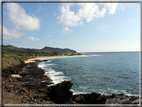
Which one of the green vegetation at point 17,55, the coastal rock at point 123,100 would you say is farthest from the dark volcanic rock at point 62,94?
the green vegetation at point 17,55

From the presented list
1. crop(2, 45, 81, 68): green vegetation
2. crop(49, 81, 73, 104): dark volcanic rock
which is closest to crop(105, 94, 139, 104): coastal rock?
crop(49, 81, 73, 104): dark volcanic rock

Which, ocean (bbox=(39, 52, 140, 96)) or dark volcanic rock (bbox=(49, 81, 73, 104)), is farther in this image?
ocean (bbox=(39, 52, 140, 96))

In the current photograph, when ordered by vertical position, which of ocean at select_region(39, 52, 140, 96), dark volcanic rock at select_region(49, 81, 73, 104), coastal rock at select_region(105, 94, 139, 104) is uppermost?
coastal rock at select_region(105, 94, 139, 104)

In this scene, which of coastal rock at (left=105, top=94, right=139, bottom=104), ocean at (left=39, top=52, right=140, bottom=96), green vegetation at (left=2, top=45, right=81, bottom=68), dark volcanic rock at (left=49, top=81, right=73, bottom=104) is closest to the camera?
coastal rock at (left=105, top=94, right=139, bottom=104)

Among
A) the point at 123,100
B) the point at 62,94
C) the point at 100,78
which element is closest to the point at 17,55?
the point at 100,78

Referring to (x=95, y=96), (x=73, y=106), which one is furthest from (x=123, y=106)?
(x=95, y=96)

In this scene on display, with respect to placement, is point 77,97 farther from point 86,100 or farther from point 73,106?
point 73,106

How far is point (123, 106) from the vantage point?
5.38m

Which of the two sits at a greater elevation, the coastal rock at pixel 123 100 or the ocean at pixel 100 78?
the coastal rock at pixel 123 100

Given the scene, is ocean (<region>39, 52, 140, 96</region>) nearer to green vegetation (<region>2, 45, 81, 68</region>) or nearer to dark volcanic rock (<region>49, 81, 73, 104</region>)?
dark volcanic rock (<region>49, 81, 73, 104</region>)

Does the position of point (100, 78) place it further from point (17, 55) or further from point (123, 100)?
point (17, 55)

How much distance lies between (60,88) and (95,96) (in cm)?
530

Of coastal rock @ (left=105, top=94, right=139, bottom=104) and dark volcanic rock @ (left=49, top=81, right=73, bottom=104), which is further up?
coastal rock @ (left=105, top=94, right=139, bottom=104)

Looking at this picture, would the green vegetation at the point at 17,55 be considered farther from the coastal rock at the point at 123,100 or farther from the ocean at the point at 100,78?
the coastal rock at the point at 123,100
